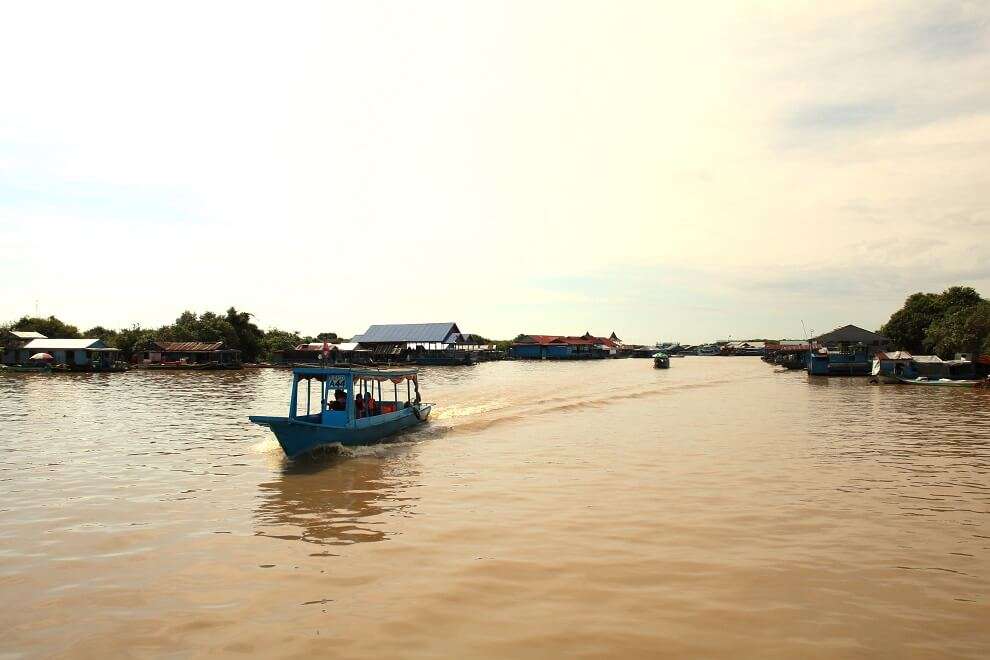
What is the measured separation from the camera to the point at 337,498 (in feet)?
38.9

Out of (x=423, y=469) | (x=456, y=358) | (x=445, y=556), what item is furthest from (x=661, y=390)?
(x=456, y=358)

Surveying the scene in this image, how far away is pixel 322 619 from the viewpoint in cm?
631

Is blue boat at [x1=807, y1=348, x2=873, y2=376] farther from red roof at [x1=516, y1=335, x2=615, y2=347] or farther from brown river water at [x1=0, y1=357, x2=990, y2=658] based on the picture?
red roof at [x1=516, y1=335, x2=615, y2=347]

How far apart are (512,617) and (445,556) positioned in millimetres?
2077

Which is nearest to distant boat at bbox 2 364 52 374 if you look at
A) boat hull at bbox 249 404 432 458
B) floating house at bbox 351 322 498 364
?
floating house at bbox 351 322 498 364

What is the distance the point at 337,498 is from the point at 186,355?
63.8 meters

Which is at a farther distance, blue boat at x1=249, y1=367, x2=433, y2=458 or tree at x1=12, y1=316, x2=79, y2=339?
tree at x1=12, y1=316, x2=79, y2=339

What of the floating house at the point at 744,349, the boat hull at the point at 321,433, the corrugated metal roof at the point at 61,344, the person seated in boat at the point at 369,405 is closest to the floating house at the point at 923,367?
the person seated in boat at the point at 369,405

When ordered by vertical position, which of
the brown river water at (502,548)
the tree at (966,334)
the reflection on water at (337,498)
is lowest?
the reflection on water at (337,498)

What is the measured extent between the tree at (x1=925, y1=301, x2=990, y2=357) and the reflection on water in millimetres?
41821

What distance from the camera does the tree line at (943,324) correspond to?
40.9m

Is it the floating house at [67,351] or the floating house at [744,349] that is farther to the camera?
the floating house at [744,349]

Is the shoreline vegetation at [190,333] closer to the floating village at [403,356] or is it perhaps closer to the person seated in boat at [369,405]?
the floating village at [403,356]

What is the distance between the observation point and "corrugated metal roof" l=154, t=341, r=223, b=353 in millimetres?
66875
